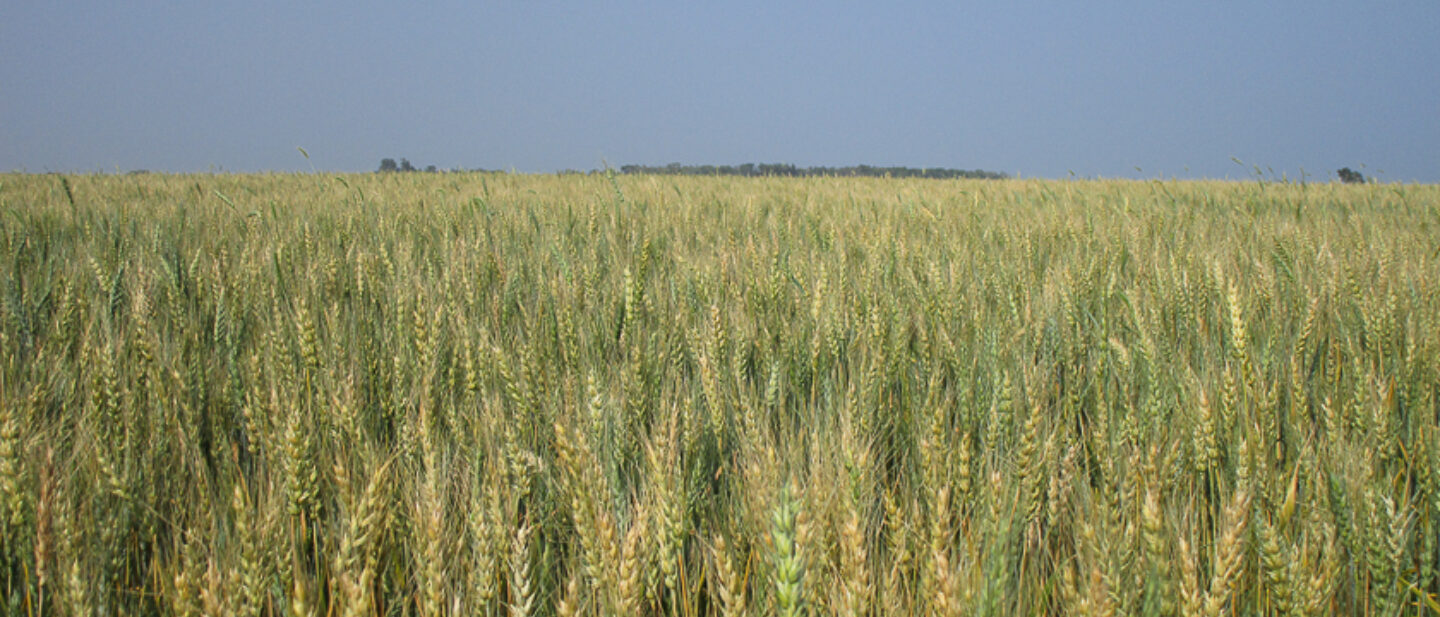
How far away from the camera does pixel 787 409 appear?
4.90 feet

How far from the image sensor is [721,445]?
1.14 m

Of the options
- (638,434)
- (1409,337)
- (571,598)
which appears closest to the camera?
(571,598)

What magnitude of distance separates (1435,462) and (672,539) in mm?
1013

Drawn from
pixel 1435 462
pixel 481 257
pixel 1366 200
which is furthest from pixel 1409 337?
pixel 1366 200

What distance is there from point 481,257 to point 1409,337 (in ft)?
7.82

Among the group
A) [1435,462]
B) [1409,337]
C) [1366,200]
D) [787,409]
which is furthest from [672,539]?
[1366,200]

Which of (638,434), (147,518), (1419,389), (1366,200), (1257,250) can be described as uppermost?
(1366,200)

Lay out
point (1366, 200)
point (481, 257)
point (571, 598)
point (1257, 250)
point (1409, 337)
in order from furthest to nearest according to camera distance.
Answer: point (1366, 200), point (1257, 250), point (481, 257), point (1409, 337), point (571, 598)

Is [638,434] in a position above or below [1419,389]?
below

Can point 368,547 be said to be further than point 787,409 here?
No

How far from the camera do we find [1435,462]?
38.8 inches

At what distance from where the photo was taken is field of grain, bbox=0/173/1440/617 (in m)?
0.77

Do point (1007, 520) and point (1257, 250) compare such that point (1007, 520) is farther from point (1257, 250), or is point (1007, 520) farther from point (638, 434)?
point (1257, 250)

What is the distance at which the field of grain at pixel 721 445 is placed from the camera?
766mm
